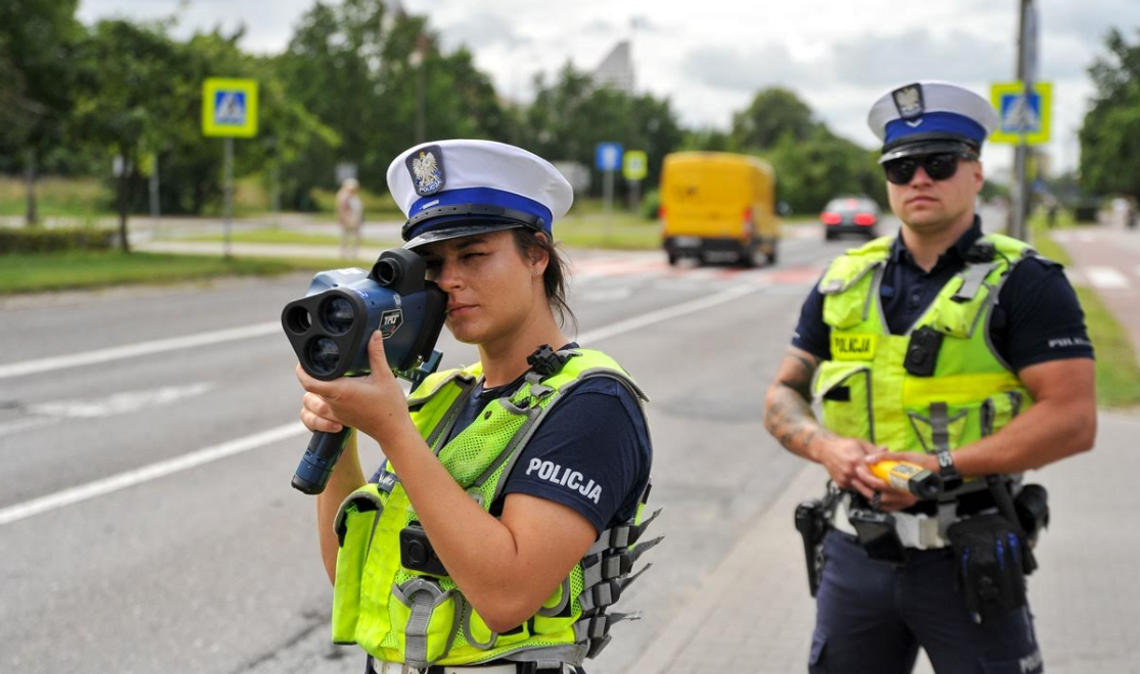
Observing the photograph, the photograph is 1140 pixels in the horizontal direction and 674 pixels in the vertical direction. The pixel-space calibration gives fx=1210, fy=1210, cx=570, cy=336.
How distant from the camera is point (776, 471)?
8.30 meters

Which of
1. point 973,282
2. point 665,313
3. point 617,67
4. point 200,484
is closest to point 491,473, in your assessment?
point 973,282

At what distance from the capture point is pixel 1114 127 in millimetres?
79000

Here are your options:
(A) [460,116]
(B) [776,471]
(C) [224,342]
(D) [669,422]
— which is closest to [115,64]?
(C) [224,342]

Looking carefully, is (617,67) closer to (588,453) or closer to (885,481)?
(885,481)

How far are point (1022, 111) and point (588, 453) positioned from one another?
11.7 metres

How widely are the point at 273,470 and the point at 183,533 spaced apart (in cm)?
141

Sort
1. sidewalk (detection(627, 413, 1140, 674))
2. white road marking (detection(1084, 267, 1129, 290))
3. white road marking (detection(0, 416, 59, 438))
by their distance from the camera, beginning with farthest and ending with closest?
white road marking (detection(1084, 267, 1129, 290))
white road marking (detection(0, 416, 59, 438))
sidewalk (detection(627, 413, 1140, 674))

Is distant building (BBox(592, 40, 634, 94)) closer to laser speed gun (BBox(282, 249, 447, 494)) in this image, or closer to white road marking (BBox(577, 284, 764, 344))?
white road marking (BBox(577, 284, 764, 344))

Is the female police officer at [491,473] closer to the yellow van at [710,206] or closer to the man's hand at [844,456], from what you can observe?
the man's hand at [844,456]

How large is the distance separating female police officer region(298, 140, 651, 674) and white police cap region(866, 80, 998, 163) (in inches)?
51.3

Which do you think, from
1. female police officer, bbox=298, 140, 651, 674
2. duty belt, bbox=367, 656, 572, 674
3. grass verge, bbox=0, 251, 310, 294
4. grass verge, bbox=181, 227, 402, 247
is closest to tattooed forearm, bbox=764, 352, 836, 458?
female police officer, bbox=298, 140, 651, 674

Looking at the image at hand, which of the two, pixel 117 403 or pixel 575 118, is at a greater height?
pixel 575 118

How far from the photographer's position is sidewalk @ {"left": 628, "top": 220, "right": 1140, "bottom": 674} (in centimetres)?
457

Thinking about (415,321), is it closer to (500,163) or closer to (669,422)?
(500,163)
